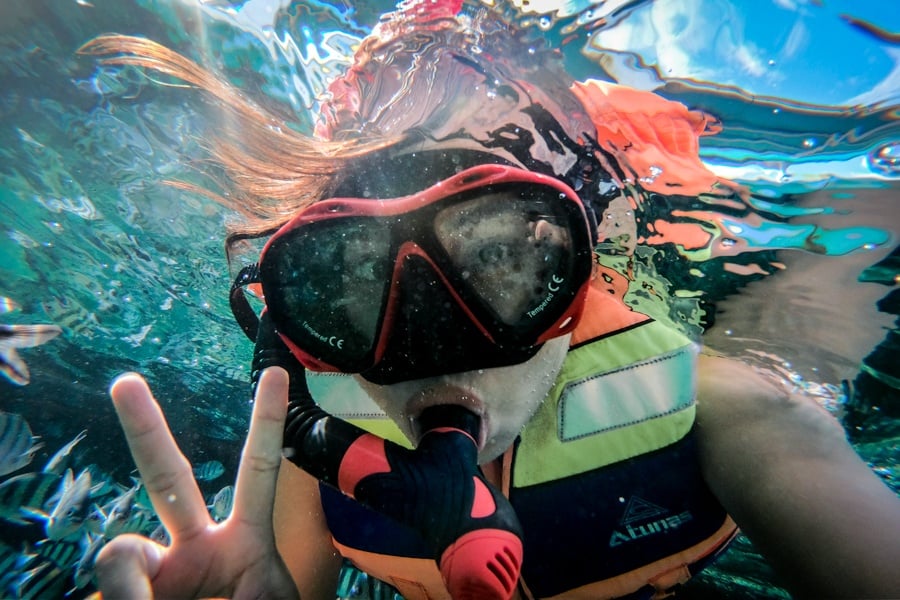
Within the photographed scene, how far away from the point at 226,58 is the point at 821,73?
176 inches

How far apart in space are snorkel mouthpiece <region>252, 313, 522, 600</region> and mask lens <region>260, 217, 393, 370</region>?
1.36ft

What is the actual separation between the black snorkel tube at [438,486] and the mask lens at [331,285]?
400 millimetres

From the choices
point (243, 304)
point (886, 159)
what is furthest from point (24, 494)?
point (886, 159)

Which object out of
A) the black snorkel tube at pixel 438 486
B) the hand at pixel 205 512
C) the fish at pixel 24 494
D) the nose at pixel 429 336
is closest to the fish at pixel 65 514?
the fish at pixel 24 494

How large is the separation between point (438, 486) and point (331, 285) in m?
1.25

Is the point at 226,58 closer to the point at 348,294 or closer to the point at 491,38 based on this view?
the point at 491,38

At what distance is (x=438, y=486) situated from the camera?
1.79 m

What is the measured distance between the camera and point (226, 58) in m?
4.04

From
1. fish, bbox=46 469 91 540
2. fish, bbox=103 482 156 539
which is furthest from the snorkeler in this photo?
fish, bbox=46 469 91 540

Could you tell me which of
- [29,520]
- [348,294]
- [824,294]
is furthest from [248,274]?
[29,520]

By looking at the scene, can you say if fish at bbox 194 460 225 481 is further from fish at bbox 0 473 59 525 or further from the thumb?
the thumb

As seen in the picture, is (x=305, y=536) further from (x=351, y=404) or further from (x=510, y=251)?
(x=510, y=251)

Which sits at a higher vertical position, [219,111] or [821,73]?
[821,73]

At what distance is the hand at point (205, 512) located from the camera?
202cm
